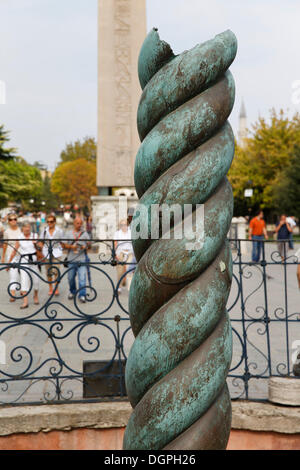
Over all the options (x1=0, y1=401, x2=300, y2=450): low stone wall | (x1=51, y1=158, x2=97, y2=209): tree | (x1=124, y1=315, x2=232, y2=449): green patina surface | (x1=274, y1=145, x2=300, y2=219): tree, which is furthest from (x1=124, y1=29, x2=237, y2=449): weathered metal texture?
(x1=51, y1=158, x2=97, y2=209): tree

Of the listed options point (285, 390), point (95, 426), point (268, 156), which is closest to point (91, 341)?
point (95, 426)

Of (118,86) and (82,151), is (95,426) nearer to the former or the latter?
(118,86)

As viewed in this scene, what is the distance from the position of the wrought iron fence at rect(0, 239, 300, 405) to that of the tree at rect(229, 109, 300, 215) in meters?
30.6

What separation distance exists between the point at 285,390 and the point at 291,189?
3252 centimetres

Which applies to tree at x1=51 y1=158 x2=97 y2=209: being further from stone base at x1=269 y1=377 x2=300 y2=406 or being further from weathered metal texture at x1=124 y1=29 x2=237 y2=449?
weathered metal texture at x1=124 y1=29 x2=237 y2=449

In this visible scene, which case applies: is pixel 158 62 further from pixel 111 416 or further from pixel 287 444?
pixel 287 444

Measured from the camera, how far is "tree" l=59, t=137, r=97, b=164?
2613 inches

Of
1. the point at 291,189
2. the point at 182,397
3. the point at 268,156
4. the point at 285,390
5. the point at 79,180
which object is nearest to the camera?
the point at 182,397

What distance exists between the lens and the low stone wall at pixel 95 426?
156 inches

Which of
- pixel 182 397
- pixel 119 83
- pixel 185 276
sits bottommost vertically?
pixel 182 397

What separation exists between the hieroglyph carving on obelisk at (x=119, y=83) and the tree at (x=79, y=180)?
40.1 metres

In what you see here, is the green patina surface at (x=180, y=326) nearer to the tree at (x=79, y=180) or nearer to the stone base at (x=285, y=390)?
the stone base at (x=285, y=390)

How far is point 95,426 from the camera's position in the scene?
13.3 feet
